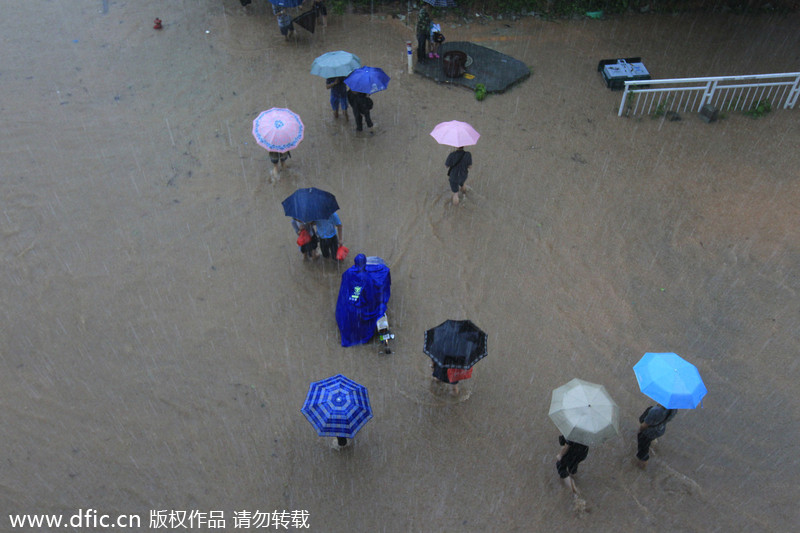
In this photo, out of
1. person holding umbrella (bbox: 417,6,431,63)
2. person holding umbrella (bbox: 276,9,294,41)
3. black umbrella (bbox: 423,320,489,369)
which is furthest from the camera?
person holding umbrella (bbox: 276,9,294,41)

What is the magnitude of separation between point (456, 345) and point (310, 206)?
3212 millimetres

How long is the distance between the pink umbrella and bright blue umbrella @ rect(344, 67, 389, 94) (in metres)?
1.91

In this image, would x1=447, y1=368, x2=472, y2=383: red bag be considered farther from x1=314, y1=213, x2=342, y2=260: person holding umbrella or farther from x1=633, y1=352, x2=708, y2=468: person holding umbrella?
x1=314, y1=213, x2=342, y2=260: person holding umbrella

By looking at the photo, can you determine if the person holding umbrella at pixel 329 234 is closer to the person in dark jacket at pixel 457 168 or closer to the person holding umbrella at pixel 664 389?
the person in dark jacket at pixel 457 168

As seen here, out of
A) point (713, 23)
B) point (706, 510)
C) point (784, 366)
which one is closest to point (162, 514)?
point (706, 510)

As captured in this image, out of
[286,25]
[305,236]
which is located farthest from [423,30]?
[305,236]

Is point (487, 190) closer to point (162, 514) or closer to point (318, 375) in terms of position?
point (318, 375)

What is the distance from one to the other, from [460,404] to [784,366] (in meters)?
4.48

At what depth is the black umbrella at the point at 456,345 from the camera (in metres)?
7.11

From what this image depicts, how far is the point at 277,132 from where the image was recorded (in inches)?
398

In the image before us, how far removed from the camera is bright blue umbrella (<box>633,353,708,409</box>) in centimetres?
635

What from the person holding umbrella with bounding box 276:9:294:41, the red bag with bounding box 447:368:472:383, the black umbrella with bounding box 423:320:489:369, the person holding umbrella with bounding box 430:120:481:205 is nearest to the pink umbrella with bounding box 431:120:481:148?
the person holding umbrella with bounding box 430:120:481:205

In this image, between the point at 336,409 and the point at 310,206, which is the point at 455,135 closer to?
the point at 310,206

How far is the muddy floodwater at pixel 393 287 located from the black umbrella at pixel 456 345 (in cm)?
92
